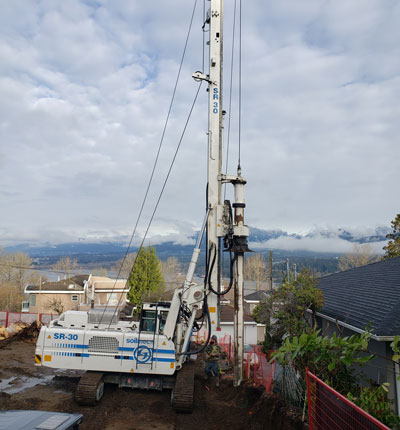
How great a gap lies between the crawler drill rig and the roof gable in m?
3.26

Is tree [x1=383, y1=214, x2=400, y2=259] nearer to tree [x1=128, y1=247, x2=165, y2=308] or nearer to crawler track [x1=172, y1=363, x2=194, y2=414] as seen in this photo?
crawler track [x1=172, y1=363, x2=194, y2=414]

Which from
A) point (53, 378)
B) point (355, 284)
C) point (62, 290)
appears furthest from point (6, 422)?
point (62, 290)

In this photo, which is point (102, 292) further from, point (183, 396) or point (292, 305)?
point (183, 396)

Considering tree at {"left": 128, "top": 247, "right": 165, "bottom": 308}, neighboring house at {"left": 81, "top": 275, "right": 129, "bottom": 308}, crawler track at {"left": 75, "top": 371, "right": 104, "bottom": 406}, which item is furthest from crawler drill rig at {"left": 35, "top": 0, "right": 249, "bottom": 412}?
neighboring house at {"left": 81, "top": 275, "right": 129, "bottom": 308}

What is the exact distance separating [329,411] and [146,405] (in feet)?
19.2

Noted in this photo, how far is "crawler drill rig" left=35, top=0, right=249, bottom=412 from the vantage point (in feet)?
32.3

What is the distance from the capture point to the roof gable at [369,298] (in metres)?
8.31

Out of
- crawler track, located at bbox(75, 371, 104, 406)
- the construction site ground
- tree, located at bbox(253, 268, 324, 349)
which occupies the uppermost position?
tree, located at bbox(253, 268, 324, 349)

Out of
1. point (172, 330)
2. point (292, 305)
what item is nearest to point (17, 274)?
point (172, 330)

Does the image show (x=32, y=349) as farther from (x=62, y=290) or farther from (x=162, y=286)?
(x=162, y=286)

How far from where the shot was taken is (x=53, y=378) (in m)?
11.8

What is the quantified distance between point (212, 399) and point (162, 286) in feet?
113

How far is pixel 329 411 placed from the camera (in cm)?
540

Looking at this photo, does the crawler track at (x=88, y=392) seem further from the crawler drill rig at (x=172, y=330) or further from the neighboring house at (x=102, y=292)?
the neighboring house at (x=102, y=292)
